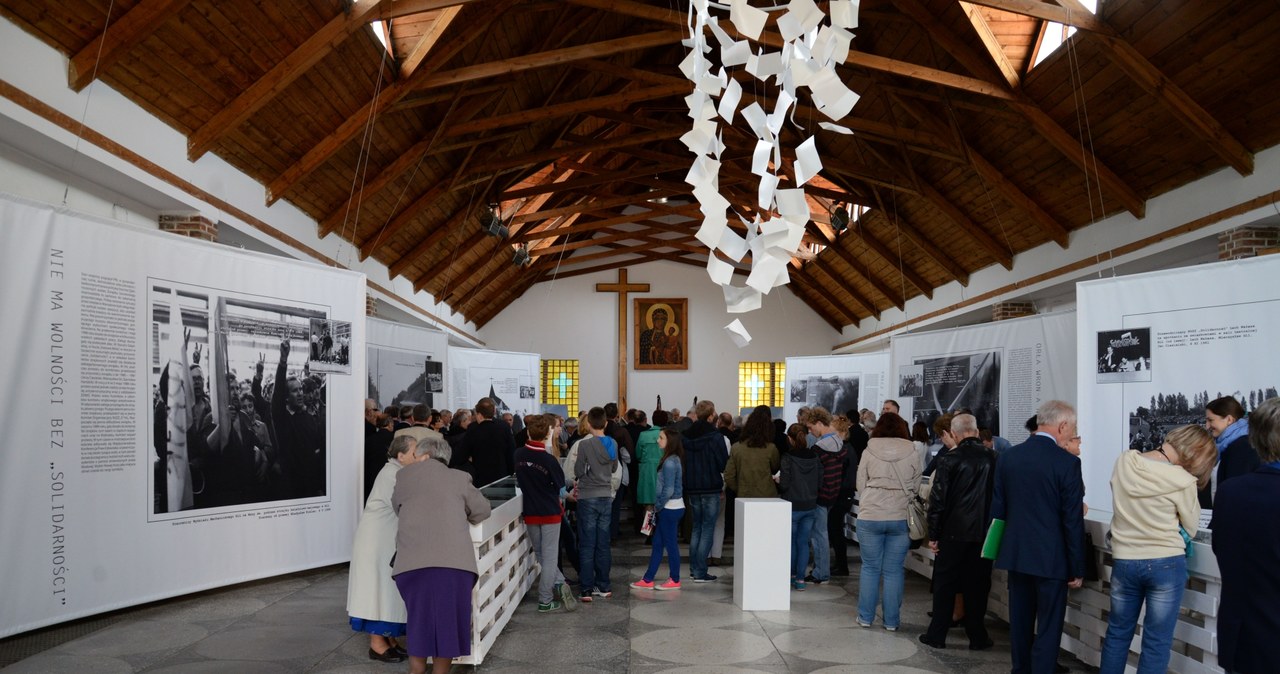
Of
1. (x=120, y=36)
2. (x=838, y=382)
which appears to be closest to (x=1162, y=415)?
(x=120, y=36)

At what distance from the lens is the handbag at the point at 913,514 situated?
5.66m

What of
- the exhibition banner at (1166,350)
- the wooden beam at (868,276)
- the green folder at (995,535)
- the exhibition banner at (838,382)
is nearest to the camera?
the green folder at (995,535)

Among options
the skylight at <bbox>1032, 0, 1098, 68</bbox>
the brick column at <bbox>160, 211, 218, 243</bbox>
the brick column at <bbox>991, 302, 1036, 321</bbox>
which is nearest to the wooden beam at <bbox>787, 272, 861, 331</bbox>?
the brick column at <bbox>991, 302, 1036, 321</bbox>

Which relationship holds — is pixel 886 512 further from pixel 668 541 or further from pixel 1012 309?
pixel 1012 309

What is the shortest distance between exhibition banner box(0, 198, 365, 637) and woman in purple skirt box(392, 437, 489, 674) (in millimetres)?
2241

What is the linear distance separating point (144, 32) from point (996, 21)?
743 centimetres

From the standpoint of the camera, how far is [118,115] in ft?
22.8

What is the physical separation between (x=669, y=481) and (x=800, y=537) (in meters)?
1.12

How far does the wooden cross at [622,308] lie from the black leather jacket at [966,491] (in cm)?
1712

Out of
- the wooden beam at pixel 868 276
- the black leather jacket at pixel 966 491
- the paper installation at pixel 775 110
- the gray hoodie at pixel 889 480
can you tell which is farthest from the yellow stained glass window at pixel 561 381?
the paper installation at pixel 775 110

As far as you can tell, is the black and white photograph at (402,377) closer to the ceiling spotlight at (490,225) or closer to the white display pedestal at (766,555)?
the ceiling spotlight at (490,225)

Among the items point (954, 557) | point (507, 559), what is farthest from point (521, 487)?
point (954, 557)

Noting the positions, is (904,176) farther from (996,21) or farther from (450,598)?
(450,598)

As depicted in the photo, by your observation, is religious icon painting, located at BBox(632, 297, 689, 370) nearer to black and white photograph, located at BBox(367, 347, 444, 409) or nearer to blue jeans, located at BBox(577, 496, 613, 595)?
black and white photograph, located at BBox(367, 347, 444, 409)
